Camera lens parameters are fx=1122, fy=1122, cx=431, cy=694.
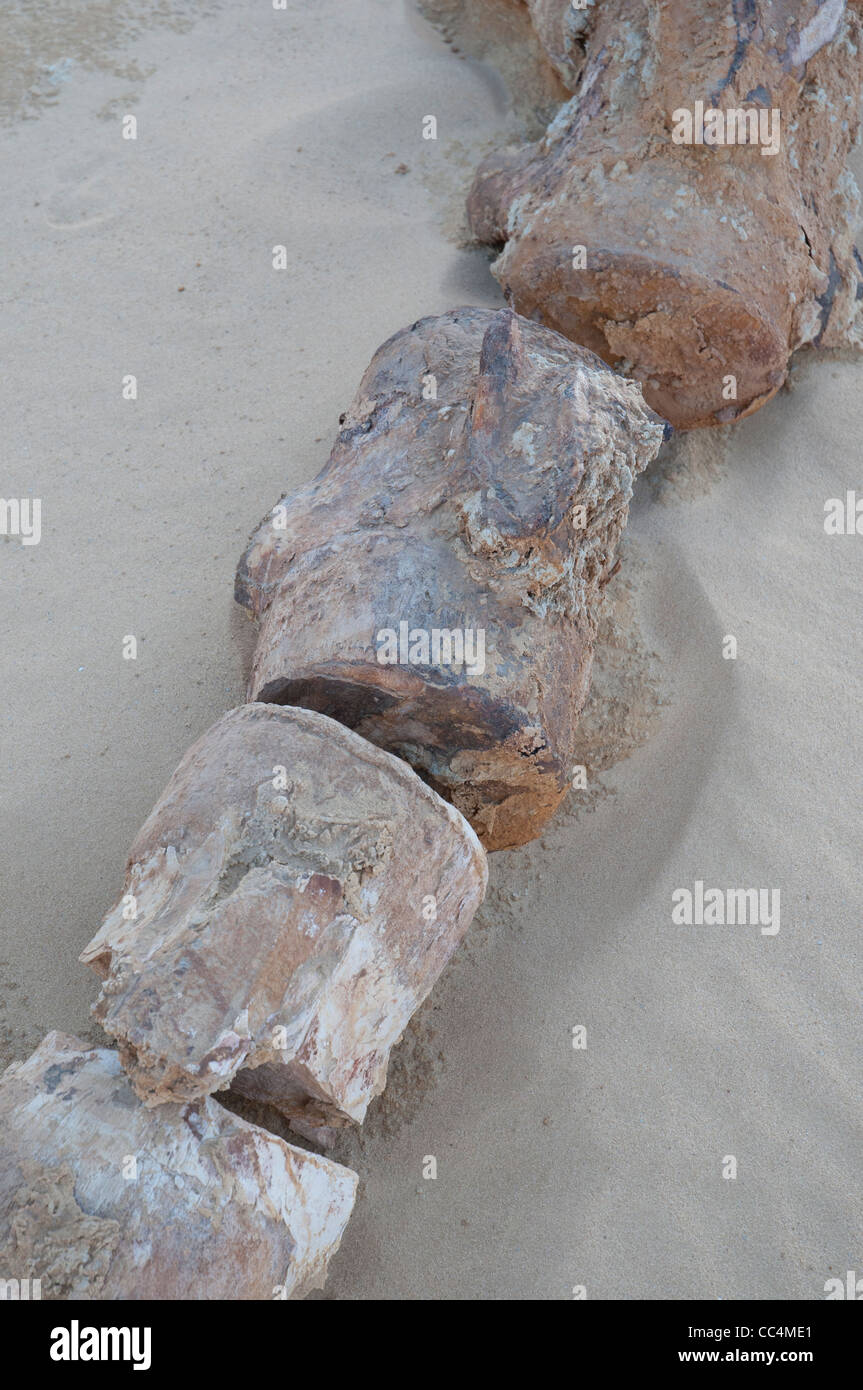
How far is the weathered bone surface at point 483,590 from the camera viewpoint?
6.23 ft

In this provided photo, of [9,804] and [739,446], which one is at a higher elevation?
[739,446]

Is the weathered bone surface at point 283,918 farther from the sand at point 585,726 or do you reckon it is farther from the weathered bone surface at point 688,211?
the weathered bone surface at point 688,211

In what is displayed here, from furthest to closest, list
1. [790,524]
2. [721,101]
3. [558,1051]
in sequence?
[790,524], [721,101], [558,1051]

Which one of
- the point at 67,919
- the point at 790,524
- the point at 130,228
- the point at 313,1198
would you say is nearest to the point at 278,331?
the point at 130,228

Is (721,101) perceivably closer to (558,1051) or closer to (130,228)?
(130,228)

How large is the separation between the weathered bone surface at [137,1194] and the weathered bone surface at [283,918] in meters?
0.08

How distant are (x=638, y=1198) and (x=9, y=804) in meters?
1.43

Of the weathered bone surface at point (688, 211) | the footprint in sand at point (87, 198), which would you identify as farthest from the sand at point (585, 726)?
the weathered bone surface at point (688, 211)

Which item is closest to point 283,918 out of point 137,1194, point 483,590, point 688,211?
point 137,1194

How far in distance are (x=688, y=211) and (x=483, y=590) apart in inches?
55.2

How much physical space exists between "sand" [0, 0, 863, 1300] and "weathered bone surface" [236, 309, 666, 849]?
400 mm

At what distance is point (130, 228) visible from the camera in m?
3.65

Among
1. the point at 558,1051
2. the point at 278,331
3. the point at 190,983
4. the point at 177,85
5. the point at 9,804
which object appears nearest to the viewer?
the point at 190,983

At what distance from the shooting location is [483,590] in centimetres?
196
